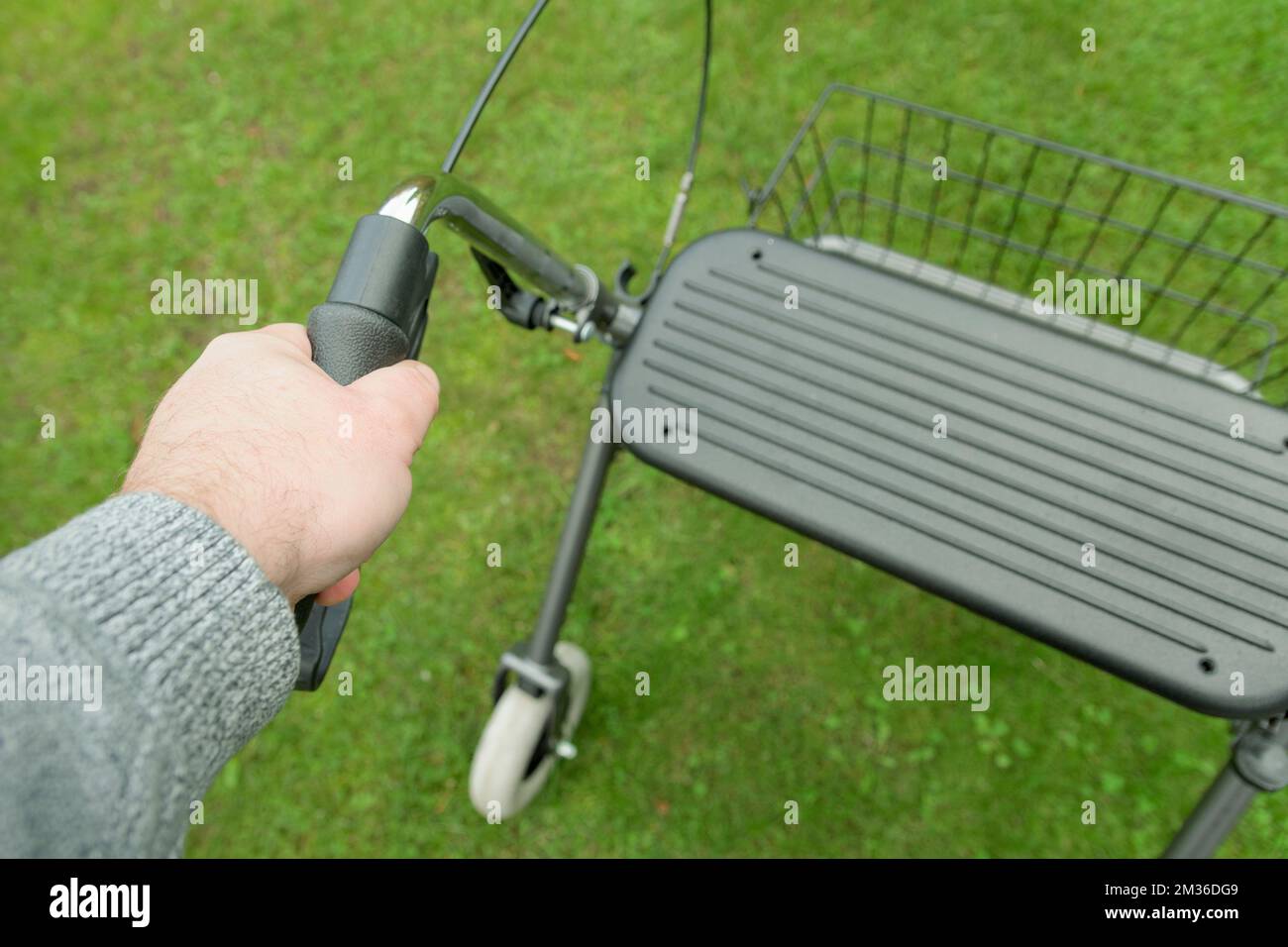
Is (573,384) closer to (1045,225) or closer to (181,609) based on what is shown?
(1045,225)

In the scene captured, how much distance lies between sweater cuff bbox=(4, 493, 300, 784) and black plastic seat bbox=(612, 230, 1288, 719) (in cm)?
56

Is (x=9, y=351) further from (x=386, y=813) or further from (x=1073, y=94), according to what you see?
(x=1073, y=94)

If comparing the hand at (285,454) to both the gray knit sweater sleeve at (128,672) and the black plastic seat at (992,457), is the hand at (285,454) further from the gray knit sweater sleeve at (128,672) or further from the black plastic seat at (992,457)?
the black plastic seat at (992,457)

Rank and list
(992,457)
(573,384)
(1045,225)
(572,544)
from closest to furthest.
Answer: (992,457)
(572,544)
(1045,225)
(573,384)

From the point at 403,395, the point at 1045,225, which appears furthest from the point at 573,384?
the point at 403,395

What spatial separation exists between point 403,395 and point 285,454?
0.10 meters

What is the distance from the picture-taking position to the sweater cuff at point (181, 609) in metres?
0.51

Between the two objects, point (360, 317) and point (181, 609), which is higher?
point (360, 317)

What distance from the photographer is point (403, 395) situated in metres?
0.67

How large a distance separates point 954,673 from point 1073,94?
4.28ft

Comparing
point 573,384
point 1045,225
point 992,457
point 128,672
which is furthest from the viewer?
point 573,384

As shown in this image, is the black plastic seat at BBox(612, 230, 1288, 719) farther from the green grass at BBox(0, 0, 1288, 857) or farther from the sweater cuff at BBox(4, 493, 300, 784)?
the green grass at BBox(0, 0, 1288, 857)

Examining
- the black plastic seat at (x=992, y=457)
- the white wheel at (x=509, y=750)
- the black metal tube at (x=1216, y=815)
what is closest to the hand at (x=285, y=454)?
the black plastic seat at (x=992, y=457)
